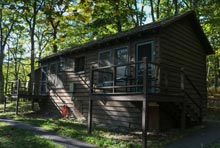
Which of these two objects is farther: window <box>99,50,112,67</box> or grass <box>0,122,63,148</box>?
window <box>99,50,112,67</box>

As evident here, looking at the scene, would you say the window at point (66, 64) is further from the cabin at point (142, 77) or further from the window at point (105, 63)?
the window at point (105, 63)

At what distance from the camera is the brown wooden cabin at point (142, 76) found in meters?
10.9

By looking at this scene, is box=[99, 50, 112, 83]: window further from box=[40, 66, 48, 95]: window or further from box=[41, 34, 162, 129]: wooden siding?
box=[40, 66, 48, 95]: window

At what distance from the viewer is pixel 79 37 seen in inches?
1232

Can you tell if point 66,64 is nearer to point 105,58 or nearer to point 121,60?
point 105,58

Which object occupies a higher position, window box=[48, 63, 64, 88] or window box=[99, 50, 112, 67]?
window box=[99, 50, 112, 67]

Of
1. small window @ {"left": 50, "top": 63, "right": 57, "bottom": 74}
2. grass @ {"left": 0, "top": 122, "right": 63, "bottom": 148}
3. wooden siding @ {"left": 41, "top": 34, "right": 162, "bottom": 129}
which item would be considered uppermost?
small window @ {"left": 50, "top": 63, "right": 57, "bottom": 74}

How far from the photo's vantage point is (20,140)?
383 inches

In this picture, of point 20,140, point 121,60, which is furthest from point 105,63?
point 20,140

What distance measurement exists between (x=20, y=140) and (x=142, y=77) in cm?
582

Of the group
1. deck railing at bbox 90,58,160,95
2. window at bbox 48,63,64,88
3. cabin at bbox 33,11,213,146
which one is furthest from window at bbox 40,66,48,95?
deck railing at bbox 90,58,160,95

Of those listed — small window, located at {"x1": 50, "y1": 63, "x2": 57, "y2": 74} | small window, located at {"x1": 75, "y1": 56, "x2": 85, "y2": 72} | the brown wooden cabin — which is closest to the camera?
the brown wooden cabin

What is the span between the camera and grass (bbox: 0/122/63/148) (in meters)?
8.95

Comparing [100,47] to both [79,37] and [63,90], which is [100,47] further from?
[79,37]
